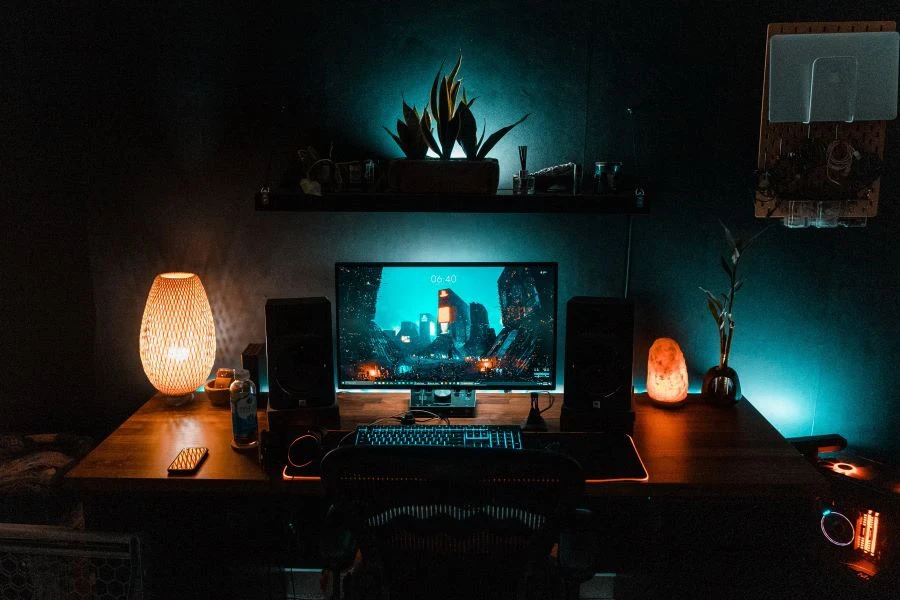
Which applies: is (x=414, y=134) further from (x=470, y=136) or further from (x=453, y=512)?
(x=453, y=512)

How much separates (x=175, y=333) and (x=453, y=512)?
4.28 ft

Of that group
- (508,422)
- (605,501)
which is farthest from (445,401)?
(605,501)

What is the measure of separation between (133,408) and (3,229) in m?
0.79

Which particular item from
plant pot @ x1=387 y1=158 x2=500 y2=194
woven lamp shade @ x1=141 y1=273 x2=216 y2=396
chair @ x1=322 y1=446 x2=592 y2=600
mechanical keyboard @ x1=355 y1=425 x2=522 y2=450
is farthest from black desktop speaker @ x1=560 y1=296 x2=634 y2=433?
woven lamp shade @ x1=141 y1=273 x2=216 y2=396

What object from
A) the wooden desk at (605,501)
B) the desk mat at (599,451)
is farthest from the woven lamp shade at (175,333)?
the desk mat at (599,451)

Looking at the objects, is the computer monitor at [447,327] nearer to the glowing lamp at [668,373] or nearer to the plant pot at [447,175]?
the plant pot at [447,175]

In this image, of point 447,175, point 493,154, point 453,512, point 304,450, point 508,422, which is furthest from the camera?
point 493,154

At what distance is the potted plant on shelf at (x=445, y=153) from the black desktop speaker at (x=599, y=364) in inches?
19.3

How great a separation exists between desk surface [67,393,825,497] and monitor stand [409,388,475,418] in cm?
5

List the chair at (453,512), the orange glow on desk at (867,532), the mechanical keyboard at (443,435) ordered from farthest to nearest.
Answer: the orange glow on desk at (867,532)
the mechanical keyboard at (443,435)
the chair at (453,512)

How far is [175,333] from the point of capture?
2254mm

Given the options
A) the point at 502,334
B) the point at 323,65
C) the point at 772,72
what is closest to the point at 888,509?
the point at 502,334

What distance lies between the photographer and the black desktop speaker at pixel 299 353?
2.08 metres

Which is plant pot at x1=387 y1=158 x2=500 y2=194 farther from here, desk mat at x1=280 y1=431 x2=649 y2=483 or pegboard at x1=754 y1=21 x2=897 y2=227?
pegboard at x1=754 y1=21 x2=897 y2=227
